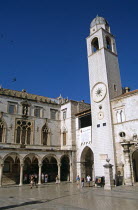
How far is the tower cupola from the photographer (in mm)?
31062

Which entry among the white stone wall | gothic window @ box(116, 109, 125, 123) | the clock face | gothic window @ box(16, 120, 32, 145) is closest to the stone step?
gothic window @ box(16, 120, 32, 145)

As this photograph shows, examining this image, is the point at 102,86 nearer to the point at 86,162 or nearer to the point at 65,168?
the point at 86,162

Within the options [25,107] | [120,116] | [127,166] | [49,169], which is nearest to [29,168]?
[49,169]

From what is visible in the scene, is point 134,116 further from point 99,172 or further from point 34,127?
point 34,127

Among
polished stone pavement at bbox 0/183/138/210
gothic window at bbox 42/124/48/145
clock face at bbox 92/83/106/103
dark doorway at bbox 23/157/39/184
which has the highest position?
clock face at bbox 92/83/106/103

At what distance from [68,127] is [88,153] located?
5.26m

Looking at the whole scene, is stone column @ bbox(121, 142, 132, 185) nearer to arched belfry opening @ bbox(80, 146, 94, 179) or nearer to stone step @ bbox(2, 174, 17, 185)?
arched belfry opening @ bbox(80, 146, 94, 179)

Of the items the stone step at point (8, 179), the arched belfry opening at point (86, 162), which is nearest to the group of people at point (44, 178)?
the stone step at point (8, 179)

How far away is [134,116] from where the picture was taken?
908 inches

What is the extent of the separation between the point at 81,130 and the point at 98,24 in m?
17.5

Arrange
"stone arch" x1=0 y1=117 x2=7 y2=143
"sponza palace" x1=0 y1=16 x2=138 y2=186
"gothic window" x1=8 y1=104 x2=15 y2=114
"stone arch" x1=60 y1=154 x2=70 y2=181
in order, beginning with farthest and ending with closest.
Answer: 1. "stone arch" x1=60 y1=154 x2=70 y2=181
2. "gothic window" x1=8 y1=104 x2=15 y2=114
3. "stone arch" x1=0 y1=117 x2=7 y2=143
4. "sponza palace" x1=0 y1=16 x2=138 y2=186

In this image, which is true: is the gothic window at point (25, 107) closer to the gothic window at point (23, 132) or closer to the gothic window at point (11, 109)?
the gothic window at point (23, 132)

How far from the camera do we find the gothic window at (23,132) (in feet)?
95.6

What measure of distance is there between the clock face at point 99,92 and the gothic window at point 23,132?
11.3 metres
